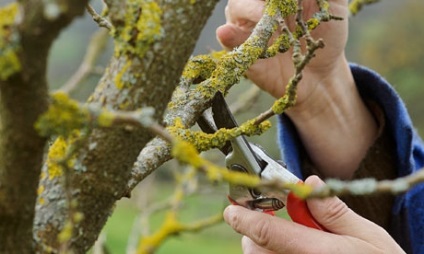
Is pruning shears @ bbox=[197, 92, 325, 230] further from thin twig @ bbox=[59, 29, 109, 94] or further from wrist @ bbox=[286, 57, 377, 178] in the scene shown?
thin twig @ bbox=[59, 29, 109, 94]

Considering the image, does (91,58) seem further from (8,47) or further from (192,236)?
(192,236)

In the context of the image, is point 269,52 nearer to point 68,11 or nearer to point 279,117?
point 68,11

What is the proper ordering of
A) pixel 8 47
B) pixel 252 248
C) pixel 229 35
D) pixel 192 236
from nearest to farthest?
1. pixel 8 47
2. pixel 252 248
3. pixel 229 35
4. pixel 192 236

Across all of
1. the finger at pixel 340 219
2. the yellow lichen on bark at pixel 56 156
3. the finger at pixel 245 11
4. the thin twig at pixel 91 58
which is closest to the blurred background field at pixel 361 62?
the thin twig at pixel 91 58

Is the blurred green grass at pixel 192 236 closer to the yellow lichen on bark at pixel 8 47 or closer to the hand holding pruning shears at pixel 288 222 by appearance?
the hand holding pruning shears at pixel 288 222

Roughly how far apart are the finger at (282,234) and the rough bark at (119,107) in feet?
1.48

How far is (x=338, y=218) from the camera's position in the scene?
1.21 meters

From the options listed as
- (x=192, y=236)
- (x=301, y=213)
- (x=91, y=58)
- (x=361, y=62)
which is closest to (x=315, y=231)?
(x=301, y=213)

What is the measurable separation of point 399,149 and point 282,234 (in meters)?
0.89

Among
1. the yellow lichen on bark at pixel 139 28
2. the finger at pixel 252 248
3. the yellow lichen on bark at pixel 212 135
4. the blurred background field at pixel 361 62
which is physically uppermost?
the yellow lichen on bark at pixel 139 28

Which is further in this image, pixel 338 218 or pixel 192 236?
pixel 192 236

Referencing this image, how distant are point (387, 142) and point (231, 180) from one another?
151 cm

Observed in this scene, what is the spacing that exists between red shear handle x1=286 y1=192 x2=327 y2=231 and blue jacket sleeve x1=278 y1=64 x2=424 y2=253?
29.9 inches

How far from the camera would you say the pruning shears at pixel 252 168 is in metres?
1.11
